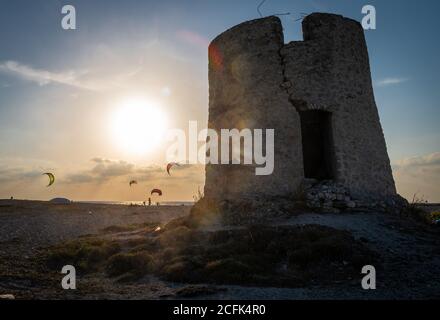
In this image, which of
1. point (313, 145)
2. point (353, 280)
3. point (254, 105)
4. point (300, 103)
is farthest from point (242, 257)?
point (313, 145)

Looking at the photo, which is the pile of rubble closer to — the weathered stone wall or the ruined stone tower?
the ruined stone tower

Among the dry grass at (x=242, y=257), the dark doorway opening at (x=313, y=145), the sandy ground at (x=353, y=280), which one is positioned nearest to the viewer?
the sandy ground at (x=353, y=280)

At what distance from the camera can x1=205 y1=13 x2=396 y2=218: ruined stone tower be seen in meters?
11.3

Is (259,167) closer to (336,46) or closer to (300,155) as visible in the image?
(300,155)

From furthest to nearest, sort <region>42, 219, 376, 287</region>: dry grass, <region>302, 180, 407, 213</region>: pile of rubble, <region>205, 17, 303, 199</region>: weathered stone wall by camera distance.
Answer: <region>205, 17, 303, 199</region>: weathered stone wall
<region>302, 180, 407, 213</region>: pile of rubble
<region>42, 219, 376, 287</region>: dry grass

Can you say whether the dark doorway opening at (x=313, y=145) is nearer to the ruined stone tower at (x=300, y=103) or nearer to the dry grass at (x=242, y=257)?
the ruined stone tower at (x=300, y=103)

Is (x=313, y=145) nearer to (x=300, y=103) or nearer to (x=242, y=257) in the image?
(x=300, y=103)

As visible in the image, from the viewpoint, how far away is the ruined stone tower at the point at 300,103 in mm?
11336

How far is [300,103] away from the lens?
456 inches

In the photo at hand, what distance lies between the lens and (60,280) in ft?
26.1

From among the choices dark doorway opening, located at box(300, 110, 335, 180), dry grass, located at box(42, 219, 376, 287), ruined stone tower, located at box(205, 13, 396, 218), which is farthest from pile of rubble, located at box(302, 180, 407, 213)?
dark doorway opening, located at box(300, 110, 335, 180)

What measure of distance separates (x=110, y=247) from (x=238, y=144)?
486 cm

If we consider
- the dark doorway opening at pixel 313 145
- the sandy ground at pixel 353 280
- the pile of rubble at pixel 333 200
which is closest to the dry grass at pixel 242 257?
the sandy ground at pixel 353 280
